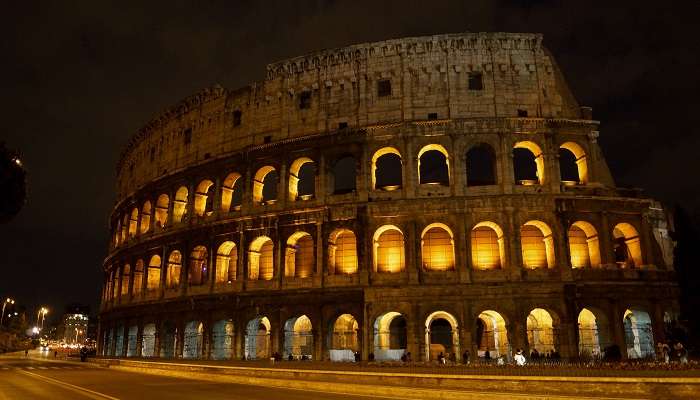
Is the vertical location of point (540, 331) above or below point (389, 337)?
above

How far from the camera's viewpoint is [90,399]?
13.3 meters

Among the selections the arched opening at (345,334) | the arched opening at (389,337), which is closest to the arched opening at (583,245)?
the arched opening at (389,337)

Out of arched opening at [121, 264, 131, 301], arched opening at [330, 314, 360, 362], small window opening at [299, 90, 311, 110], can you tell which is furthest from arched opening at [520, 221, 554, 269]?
arched opening at [121, 264, 131, 301]

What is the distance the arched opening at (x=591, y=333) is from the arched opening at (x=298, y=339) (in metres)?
13.6

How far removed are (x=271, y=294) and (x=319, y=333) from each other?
11.6ft

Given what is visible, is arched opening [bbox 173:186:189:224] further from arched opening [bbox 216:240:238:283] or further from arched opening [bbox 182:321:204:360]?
arched opening [bbox 182:321:204:360]

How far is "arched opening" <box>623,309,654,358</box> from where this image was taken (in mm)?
25156

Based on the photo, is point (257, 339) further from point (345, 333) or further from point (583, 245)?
point (583, 245)

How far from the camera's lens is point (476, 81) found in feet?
91.1

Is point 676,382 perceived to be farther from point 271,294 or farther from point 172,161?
point 172,161

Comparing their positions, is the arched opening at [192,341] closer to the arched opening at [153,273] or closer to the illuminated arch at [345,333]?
the arched opening at [153,273]

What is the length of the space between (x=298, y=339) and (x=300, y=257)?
4709mm

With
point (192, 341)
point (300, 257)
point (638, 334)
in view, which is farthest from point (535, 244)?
point (192, 341)

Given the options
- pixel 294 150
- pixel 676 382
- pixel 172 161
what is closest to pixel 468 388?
pixel 676 382
